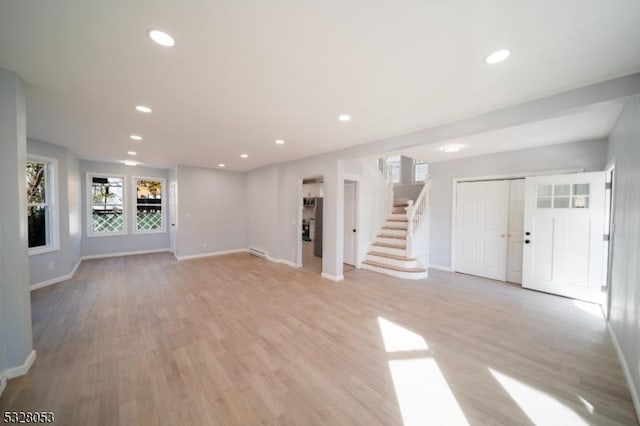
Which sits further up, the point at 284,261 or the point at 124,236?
the point at 124,236

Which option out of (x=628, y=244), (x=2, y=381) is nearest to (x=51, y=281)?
(x=2, y=381)

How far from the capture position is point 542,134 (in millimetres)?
3584

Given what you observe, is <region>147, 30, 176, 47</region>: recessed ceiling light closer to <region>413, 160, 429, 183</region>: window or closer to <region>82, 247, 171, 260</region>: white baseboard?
<region>82, 247, 171, 260</region>: white baseboard

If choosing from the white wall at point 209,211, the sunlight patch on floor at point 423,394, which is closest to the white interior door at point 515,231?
the sunlight patch on floor at point 423,394

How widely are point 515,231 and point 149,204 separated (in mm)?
9702

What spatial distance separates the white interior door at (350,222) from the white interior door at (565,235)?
330cm

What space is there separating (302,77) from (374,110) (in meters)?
1.06

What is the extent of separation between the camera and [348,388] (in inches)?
75.5

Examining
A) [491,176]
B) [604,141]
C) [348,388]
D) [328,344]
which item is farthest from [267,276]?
[604,141]

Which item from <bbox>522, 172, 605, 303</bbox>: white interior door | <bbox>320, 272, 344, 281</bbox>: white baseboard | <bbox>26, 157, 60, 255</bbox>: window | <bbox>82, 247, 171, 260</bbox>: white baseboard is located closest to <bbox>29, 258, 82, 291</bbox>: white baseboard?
<bbox>26, 157, 60, 255</bbox>: window

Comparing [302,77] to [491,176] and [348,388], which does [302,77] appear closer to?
[348,388]

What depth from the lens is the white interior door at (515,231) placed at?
4.60 meters

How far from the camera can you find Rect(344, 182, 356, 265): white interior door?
5695 millimetres

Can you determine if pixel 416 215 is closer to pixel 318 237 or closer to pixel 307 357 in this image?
pixel 318 237
